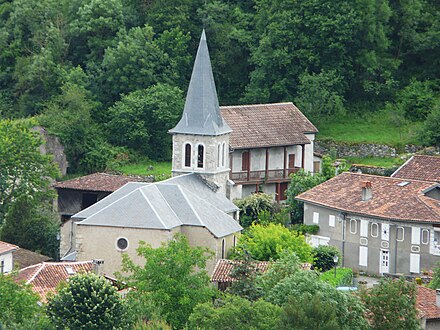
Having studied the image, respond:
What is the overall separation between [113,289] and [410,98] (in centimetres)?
3333

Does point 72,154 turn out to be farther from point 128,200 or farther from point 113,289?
point 113,289

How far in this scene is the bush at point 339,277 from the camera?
6781 centimetres

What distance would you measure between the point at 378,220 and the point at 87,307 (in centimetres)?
1838

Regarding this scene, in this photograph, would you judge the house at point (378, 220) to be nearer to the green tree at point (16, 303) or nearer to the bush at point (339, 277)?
the bush at point (339, 277)

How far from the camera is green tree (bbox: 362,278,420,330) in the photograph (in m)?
58.8

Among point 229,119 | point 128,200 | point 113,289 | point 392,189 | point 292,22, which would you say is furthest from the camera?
point 292,22

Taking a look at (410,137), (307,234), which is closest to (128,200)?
(307,234)

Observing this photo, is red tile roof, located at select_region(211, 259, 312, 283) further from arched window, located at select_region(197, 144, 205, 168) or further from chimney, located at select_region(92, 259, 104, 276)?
arched window, located at select_region(197, 144, 205, 168)

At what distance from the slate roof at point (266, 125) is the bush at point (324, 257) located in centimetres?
1110

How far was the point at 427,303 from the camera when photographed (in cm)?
6175

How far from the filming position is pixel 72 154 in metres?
87.4

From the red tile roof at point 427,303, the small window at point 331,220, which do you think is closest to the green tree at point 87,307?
the red tile roof at point 427,303

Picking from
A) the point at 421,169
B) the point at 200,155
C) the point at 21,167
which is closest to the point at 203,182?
the point at 200,155

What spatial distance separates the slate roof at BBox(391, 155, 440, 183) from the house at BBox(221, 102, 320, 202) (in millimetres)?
6562
